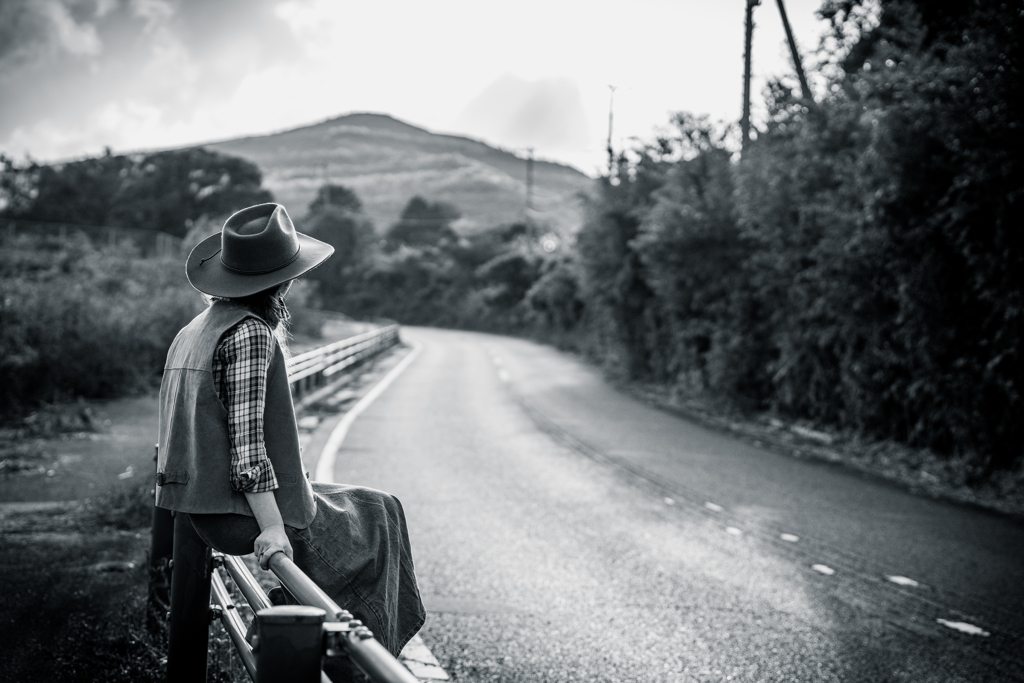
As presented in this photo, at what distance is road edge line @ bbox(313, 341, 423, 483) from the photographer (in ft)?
25.0

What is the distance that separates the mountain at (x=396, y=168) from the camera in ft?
422

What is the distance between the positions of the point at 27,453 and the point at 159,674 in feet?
19.6

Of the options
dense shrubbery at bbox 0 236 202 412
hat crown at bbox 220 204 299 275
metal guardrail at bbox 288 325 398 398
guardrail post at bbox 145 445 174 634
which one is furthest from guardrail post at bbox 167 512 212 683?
dense shrubbery at bbox 0 236 202 412

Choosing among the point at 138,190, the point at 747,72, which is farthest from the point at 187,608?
→ the point at 138,190

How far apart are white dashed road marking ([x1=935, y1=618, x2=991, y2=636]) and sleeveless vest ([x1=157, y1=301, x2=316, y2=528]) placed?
400 centimetres

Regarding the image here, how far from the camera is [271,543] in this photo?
2.07m

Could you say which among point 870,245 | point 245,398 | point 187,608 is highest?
point 870,245

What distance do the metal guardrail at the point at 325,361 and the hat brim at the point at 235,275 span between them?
6.04 metres

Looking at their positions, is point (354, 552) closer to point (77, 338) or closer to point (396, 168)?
point (77, 338)

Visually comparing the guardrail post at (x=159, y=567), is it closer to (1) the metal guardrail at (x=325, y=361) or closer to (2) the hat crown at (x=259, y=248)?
(2) the hat crown at (x=259, y=248)

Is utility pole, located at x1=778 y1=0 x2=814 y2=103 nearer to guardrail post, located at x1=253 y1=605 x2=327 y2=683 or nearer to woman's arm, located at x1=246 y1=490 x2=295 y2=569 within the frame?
woman's arm, located at x1=246 y1=490 x2=295 y2=569

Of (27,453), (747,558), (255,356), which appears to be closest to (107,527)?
(27,453)

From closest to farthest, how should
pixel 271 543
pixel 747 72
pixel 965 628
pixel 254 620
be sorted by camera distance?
pixel 254 620 < pixel 271 543 < pixel 965 628 < pixel 747 72

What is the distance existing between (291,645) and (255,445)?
0.67 meters
